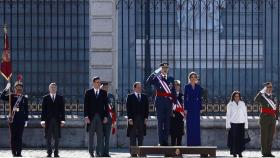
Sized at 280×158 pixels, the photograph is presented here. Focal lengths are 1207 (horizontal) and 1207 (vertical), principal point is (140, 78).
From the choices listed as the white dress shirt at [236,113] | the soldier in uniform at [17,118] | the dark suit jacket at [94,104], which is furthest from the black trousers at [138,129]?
the soldier in uniform at [17,118]

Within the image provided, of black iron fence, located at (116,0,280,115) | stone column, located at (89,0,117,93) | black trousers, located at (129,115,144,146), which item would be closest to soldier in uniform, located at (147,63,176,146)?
black trousers, located at (129,115,144,146)

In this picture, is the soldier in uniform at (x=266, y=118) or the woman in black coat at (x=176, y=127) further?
the woman in black coat at (x=176, y=127)

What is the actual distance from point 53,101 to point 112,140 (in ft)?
13.1

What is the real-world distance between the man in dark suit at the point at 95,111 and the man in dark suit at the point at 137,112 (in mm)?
655

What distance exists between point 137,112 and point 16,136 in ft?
9.73

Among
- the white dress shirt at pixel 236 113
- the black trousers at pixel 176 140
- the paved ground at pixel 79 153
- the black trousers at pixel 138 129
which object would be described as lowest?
the paved ground at pixel 79 153

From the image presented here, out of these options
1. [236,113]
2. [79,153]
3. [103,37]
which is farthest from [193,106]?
[103,37]

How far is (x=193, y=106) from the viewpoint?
2620cm

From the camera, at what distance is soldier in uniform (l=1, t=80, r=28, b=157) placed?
2756cm

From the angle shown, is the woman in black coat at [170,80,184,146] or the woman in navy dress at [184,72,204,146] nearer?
the woman in navy dress at [184,72,204,146]

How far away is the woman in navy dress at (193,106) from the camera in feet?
85.1

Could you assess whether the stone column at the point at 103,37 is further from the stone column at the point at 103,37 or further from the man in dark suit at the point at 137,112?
the man in dark suit at the point at 137,112

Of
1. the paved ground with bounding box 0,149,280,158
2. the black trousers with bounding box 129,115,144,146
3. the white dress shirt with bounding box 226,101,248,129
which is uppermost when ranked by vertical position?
the white dress shirt with bounding box 226,101,248,129

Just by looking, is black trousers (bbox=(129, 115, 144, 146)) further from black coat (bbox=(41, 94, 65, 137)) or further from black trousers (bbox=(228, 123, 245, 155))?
black trousers (bbox=(228, 123, 245, 155))
